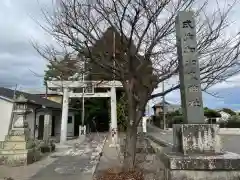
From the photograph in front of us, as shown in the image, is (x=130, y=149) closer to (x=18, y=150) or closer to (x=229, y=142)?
(x=18, y=150)

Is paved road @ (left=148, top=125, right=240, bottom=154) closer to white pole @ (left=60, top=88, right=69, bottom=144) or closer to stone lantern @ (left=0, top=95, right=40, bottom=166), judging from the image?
white pole @ (left=60, top=88, right=69, bottom=144)

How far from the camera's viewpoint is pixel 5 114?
19.0 metres

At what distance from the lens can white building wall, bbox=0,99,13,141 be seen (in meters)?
18.4

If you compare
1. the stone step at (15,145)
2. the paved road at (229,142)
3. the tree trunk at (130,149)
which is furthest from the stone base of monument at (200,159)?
the paved road at (229,142)

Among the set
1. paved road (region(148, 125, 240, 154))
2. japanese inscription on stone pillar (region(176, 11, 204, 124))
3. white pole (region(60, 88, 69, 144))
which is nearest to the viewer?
japanese inscription on stone pillar (region(176, 11, 204, 124))

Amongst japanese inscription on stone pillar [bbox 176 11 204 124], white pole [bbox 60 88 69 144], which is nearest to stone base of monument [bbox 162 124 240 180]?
japanese inscription on stone pillar [bbox 176 11 204 124]

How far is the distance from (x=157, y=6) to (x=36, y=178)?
6.24 metres

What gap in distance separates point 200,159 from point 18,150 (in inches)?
369

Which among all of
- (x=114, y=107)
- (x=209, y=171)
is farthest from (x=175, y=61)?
(x=114, y=107)

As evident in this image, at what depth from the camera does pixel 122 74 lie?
25.7ft

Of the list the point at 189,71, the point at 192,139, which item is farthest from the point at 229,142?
the point at 192,139

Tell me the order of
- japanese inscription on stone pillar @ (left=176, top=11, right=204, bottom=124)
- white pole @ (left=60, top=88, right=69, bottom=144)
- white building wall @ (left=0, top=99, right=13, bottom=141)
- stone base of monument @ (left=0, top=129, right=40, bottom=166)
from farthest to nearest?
white pole @ (left=60, top=88, right=69, bottom=144) < white building wall @ (left=0, top=99, right=13, bottom=141) < stone base of monument @ (left=0, top=129, right=40, bottom=166) < japanese inscription on stone pillar @ (left=176, top=11, right=204, bottom=124)

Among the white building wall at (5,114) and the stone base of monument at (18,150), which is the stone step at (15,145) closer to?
the stone base of monument at (18,150)

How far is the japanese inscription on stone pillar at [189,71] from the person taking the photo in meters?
5.57
